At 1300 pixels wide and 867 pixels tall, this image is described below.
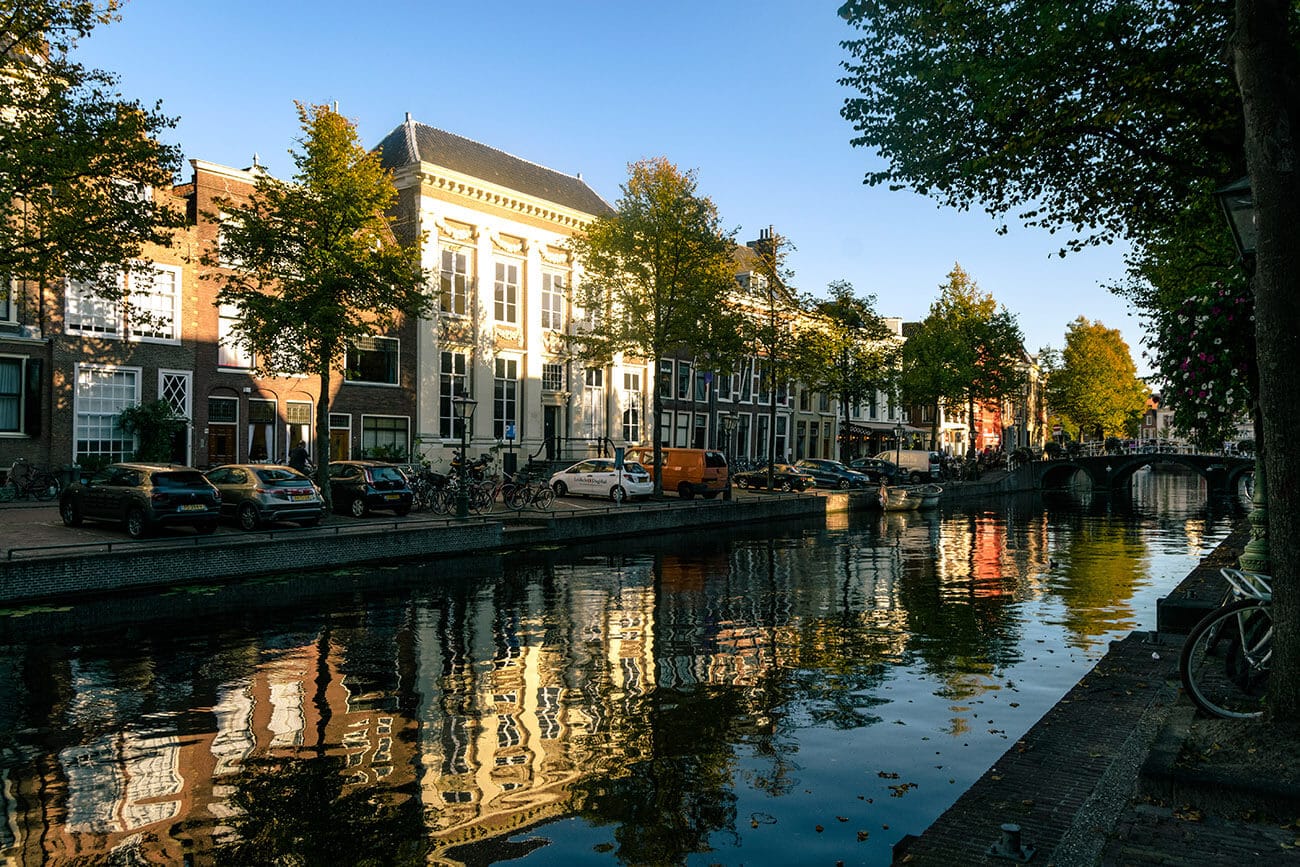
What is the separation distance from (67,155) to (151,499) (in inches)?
269

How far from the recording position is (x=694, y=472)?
36.7 metres

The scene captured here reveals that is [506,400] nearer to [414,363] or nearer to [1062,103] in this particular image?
[414,363]

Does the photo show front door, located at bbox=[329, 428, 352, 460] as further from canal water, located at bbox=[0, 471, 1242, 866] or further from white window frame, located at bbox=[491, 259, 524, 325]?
canal water, located at bbox=[0, 471, 1242, 866]

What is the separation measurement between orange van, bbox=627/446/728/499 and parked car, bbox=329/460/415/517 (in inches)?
492

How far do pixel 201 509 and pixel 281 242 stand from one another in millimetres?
9040

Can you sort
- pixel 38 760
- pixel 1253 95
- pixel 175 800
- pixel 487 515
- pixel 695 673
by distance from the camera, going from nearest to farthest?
pixel 1253 95, pixel 175 800, pixel 38 760, pixel 695 673, pixel 487 515

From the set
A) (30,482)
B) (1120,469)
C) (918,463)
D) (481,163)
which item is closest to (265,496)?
(30,482)

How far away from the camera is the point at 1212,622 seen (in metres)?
6.77

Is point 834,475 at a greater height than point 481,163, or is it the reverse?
point 481,163

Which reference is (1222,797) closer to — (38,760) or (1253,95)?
(1253,95)

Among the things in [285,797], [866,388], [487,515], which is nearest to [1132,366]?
[866,388]

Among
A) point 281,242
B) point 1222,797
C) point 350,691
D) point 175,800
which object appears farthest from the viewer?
point 281,242

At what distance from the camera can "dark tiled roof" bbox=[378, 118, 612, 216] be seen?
4034 centimetres

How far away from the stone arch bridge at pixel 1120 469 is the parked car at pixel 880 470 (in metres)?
14.1
